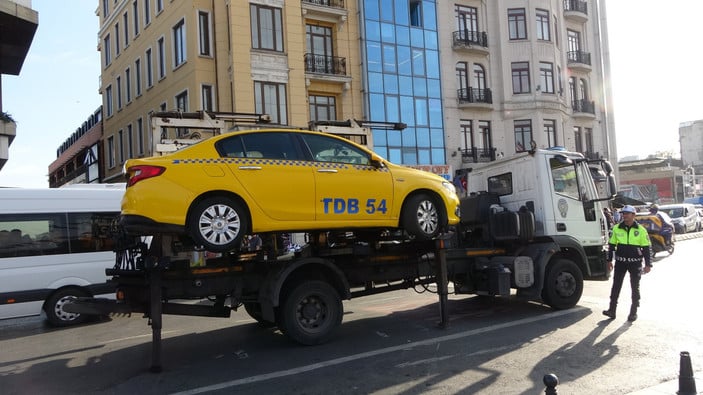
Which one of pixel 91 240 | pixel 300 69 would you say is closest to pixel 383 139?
pixel 300 69

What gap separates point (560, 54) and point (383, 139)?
537 inches

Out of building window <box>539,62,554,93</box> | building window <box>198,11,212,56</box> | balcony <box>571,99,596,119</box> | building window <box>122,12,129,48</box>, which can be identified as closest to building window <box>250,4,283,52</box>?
building window <box>198,11,212,56</box>

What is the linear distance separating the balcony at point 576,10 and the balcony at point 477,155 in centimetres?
1065

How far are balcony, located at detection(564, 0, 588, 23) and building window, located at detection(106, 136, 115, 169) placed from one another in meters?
28.5

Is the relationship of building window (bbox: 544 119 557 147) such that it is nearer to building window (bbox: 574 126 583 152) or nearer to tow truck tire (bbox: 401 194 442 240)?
building window (bbox: 574 126 583 152)

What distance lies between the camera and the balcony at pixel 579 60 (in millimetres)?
32281

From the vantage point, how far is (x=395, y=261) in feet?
24.7

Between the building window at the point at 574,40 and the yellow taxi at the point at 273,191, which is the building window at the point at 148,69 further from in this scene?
the building window at the point at 574,40

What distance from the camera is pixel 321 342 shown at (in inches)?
267

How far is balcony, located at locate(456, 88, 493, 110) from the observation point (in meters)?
28.3

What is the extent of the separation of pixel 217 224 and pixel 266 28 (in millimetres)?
18616

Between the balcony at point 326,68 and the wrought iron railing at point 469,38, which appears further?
the wrought iron railing at point 469,38

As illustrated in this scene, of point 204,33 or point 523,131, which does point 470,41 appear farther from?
point 204,33

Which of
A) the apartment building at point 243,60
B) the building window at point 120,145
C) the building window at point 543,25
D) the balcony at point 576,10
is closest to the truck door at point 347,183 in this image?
the apartment building at point 243,60
